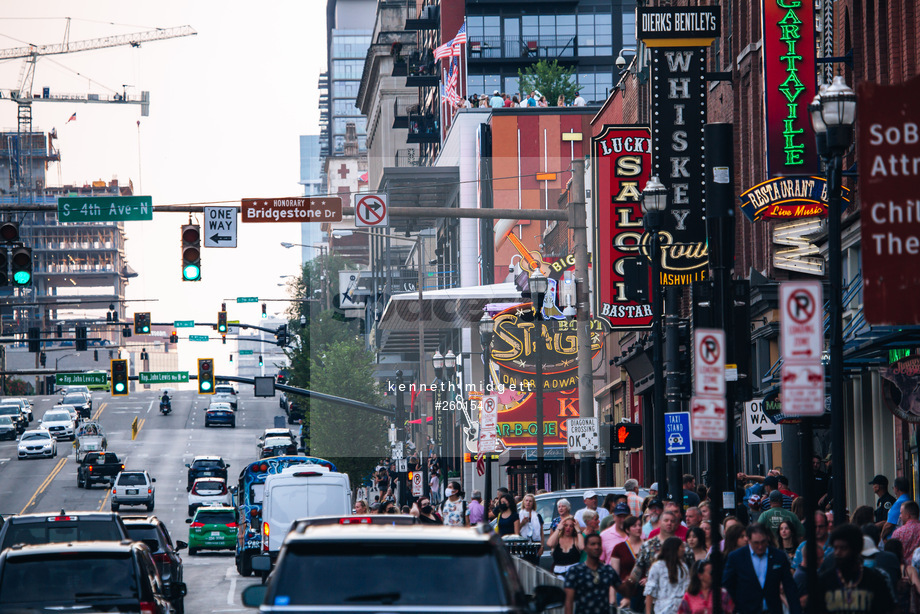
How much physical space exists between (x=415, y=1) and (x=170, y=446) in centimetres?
4493

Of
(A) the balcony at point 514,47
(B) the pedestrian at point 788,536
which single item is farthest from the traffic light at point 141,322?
(A) the balcony at point 514,47

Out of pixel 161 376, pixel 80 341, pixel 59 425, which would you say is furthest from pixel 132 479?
pixel 59 425

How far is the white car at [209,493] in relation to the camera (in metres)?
57.2

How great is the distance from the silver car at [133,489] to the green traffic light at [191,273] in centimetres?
3718

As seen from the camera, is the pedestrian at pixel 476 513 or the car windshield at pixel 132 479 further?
the car windshield at pixel 132 479

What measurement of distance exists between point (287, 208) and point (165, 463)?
65.0 metres

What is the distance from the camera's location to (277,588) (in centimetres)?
865

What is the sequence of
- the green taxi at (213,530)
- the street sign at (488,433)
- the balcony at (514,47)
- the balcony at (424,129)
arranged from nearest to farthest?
the street sign at (488,433)
the green taxi at (213,530)
the balcony at (514,47)
the balcony at (424,129)

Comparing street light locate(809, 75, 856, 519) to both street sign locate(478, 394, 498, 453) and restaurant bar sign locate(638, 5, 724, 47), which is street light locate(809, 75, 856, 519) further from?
street sign locate(478, 394, 498, 453)

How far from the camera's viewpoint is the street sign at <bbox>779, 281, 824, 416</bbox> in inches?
425

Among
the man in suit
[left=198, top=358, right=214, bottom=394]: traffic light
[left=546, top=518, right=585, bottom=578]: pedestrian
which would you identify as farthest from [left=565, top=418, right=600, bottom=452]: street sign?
[left=198, top=358, right=214, bottom=394]: traffic light

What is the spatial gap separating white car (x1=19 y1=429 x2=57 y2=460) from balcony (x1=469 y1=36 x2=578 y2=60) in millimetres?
35049

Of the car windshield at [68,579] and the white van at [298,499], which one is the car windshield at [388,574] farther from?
the white van at [298,499]

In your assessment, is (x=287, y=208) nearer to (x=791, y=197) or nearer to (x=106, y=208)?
(x=106, y=208)
